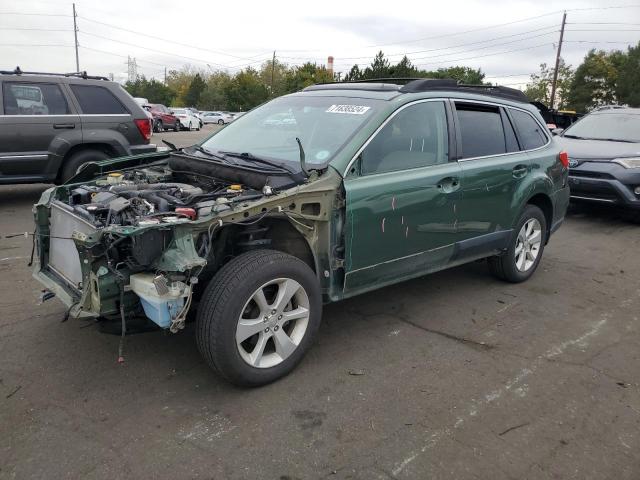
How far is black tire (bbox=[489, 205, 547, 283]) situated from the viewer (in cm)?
496

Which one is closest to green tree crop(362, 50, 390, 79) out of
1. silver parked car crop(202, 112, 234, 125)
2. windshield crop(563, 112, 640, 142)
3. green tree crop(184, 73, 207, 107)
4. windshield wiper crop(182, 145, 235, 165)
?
windshield crop(563, 112, 640, 142)

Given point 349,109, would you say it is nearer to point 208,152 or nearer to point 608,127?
point 208,152

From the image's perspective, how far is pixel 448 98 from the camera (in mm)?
4262

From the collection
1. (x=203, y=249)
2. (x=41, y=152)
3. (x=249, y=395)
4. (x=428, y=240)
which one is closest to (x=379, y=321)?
(x=428, y=240)

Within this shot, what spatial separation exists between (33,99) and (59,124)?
49 centimetres

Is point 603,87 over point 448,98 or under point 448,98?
over

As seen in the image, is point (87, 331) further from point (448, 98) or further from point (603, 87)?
point (603, 87)

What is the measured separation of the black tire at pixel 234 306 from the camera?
2889 millimetres

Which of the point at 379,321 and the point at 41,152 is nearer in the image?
the point at 379,321

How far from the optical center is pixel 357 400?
309 centimetres

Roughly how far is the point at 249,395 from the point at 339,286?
3.10 feet

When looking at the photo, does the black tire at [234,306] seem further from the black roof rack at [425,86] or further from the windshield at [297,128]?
the black roof rack at [425,86]

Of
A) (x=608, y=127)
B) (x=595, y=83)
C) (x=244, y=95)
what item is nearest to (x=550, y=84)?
(x=595, y=83)

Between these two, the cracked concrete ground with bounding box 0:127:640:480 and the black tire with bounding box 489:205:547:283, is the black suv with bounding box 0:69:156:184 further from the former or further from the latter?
the black tire with bounding box 489:205:547:283
